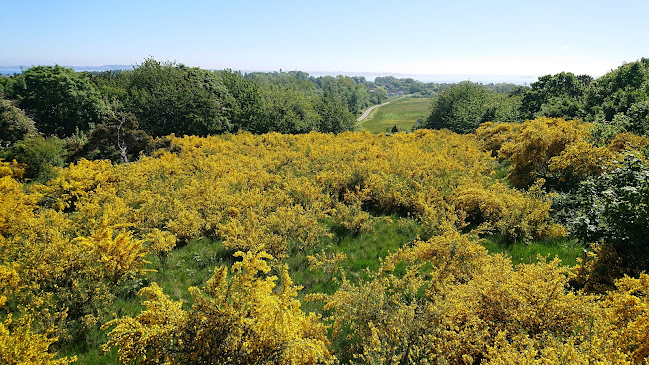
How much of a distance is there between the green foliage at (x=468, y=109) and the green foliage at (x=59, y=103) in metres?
39.2

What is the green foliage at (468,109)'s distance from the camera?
33.8m

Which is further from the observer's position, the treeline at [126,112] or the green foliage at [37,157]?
the treeline at [126,112]

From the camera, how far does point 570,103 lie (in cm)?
2523

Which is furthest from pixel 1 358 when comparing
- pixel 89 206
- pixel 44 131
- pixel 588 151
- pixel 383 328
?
pixel 44 131

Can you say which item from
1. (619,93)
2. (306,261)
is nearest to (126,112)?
(306,261)

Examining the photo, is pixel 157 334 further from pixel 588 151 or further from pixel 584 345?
pixel 588 151

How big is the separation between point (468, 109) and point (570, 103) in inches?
582

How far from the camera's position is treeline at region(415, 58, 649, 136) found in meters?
12.5

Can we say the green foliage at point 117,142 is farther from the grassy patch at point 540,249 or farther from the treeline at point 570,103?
the treeline at point 570,103

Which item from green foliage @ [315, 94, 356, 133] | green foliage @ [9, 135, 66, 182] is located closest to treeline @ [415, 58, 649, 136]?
green foliage @ [315, 94, 356, 133]

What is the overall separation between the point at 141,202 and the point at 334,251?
7399 millimetres

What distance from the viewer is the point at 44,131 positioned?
89.1ft

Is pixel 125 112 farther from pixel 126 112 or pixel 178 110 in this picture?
pixel 178 110

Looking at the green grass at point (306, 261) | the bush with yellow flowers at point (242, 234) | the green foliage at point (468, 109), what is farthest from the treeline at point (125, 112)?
the green foliage at point (468, 109)
